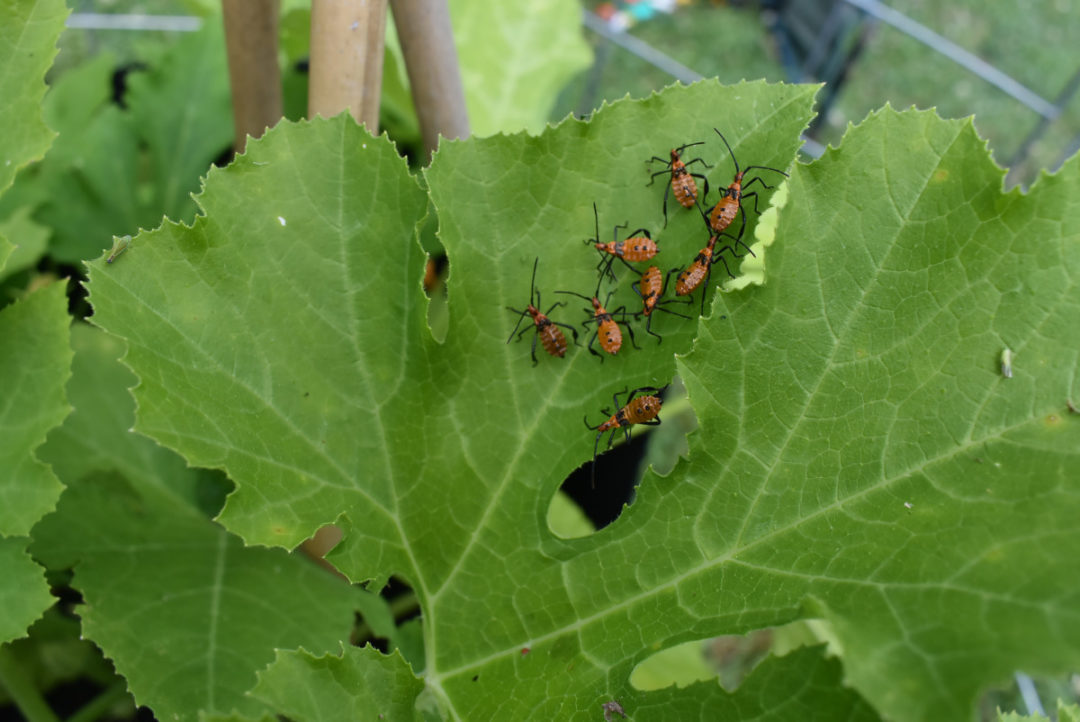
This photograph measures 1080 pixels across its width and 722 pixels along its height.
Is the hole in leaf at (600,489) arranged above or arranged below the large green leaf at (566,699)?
below

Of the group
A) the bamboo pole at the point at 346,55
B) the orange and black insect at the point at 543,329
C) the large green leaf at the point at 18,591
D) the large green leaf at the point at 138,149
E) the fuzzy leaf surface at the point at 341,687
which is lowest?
the large green leaf at the point at 138,149

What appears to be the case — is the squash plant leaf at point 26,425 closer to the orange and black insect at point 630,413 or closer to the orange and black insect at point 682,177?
the orange and black insect at point 630,413

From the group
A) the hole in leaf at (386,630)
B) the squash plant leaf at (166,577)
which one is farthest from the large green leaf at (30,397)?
the hole in leaf at (386,630)

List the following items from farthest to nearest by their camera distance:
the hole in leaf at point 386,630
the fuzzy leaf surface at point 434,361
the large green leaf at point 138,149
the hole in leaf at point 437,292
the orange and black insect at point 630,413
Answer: the hole in leaf at point 437,292, the large green leaf at point 138,149, the hole in leaf at point 386,630, the orange and black insect at point 630,413, the fuzzy leaf surface at point 434,361

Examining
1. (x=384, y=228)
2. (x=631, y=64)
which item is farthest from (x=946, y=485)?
(x=631, y=64)

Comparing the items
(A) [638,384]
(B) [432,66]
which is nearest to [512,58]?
(B) [432,66]

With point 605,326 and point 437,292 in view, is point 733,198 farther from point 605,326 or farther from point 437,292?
point 437,292

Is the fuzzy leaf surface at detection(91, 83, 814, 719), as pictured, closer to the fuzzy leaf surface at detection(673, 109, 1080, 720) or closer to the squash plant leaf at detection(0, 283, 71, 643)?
the fuzzy leaf surface at detection(673, 109, 1080, 720)
